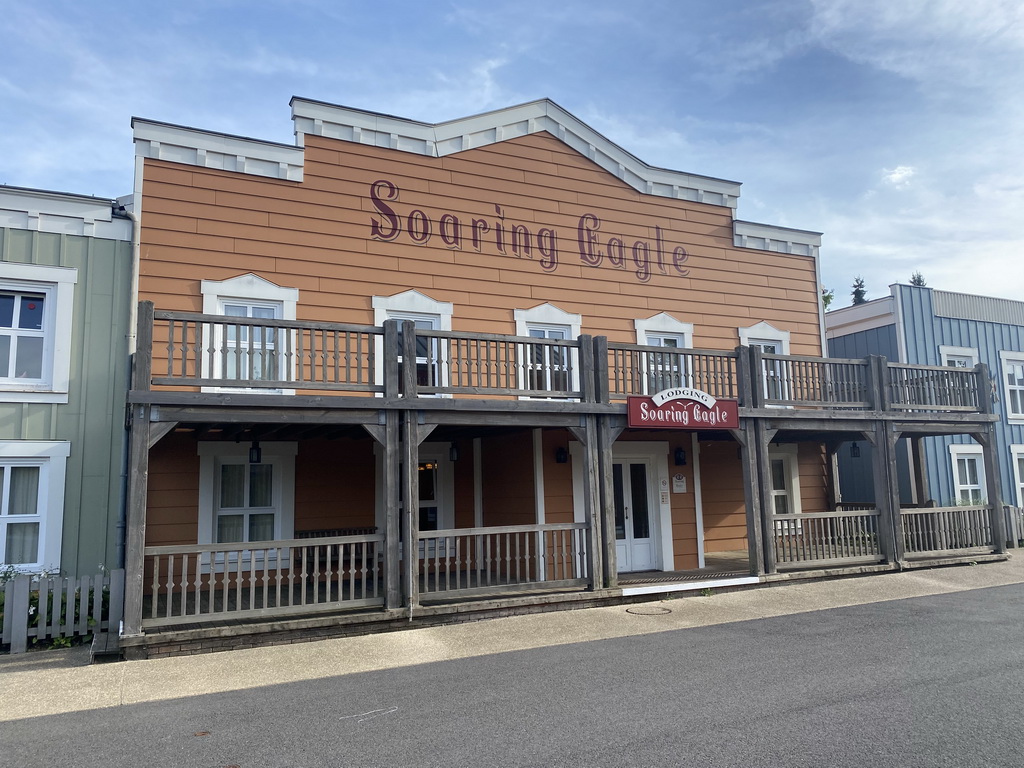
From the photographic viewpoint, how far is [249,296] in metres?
11.8

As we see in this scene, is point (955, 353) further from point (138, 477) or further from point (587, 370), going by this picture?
point (138, 477)

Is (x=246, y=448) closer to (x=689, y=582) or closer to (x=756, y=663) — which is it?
(x=689, y=582)

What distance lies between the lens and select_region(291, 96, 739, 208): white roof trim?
41.9 feet

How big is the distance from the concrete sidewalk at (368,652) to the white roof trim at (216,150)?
6918 mm

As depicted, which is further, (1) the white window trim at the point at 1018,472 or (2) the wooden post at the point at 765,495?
(1) the white window trim at the point at 1018,472

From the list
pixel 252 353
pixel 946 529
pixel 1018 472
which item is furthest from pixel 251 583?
pixel 1018 472

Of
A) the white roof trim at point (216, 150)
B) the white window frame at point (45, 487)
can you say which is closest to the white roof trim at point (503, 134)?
the white roof trim at point (216, 150)

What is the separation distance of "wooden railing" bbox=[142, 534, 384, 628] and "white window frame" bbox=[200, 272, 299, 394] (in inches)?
103

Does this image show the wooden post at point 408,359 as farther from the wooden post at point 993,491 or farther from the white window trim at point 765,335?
the wooden post at point 993,491

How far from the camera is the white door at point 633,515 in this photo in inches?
553

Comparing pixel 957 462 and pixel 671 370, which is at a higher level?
pixel 671 370

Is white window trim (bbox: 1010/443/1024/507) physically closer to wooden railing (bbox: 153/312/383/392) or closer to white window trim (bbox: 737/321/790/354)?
white window trim (bbox: 737/321/790/354)

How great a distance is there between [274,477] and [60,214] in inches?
189

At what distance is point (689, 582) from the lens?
1195 cm
